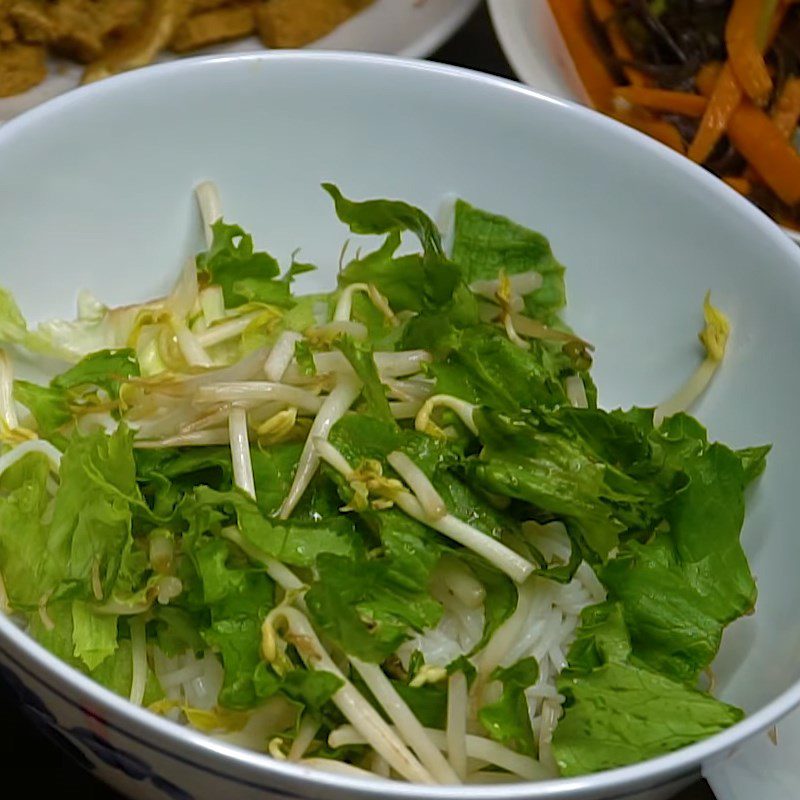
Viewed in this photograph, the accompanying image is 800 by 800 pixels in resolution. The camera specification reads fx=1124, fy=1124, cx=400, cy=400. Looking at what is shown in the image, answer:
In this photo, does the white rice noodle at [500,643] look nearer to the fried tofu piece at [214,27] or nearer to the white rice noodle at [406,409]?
the white rice noodle at [406,409]

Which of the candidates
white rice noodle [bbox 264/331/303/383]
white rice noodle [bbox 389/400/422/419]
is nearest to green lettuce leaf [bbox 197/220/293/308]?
white rice noodle [bbox 264/331/303/383]

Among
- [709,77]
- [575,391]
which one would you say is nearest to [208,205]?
[575,391]

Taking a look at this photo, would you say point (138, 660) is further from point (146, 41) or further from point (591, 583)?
point (146, 41)

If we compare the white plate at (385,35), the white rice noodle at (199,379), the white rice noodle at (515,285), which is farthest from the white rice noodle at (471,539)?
the white plate at (385,35)

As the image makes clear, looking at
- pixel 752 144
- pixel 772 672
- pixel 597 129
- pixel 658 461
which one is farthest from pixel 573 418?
pixel 752 144

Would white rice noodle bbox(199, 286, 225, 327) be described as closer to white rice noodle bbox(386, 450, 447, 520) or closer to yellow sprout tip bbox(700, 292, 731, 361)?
white rice noodle bbox(386, 450, 447, 520)

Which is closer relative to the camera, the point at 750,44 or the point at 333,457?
the point at 333,457
